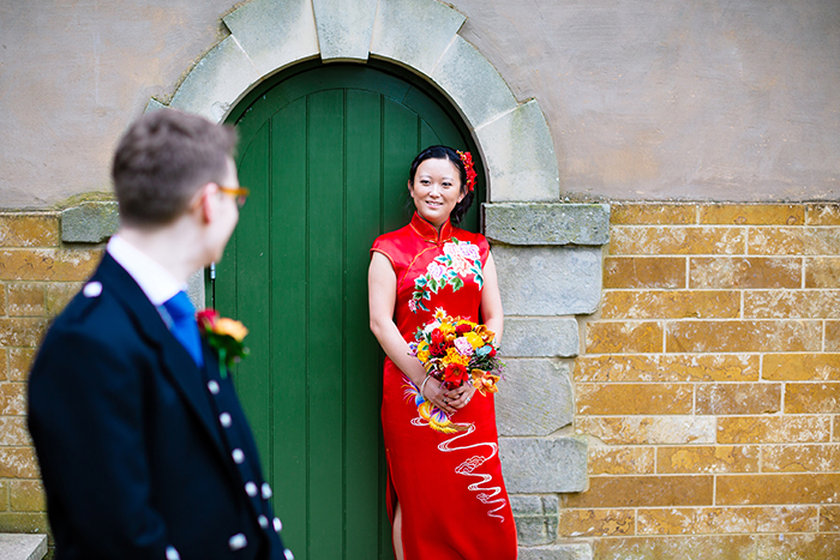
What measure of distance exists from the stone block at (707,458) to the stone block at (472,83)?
1.49 meters

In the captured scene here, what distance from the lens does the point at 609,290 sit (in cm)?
341

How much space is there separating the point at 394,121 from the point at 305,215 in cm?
59

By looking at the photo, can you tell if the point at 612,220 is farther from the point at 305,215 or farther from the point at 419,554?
the point at 419,554

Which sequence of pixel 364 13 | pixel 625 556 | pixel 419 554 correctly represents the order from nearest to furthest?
pixel 419 554, pixel 364 13, pixel 625 556

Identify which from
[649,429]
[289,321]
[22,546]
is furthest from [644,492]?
[22,546]

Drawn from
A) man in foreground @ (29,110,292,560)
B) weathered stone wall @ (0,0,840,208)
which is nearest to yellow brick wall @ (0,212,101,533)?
weathered stone wall @ (0,0,840,208)

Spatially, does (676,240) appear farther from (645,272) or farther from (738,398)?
(738,398)

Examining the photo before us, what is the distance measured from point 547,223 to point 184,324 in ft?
6.86

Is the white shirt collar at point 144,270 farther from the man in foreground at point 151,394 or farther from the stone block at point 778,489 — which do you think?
the stone block at point 778,489

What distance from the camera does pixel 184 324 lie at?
1.53m

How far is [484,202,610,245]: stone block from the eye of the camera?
3.30 meters

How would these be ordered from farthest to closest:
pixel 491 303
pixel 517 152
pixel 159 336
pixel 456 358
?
pixel 517 152, pixel 491 303, pixel 456 358, pixel 159 336

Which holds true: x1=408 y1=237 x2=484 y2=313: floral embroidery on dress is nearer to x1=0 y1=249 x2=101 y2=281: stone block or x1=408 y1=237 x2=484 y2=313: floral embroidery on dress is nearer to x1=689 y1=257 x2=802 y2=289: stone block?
x1=689 y1=257 x2=802 y2=289: stone block

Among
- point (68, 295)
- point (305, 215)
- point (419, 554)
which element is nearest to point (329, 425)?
point (419, 554)
